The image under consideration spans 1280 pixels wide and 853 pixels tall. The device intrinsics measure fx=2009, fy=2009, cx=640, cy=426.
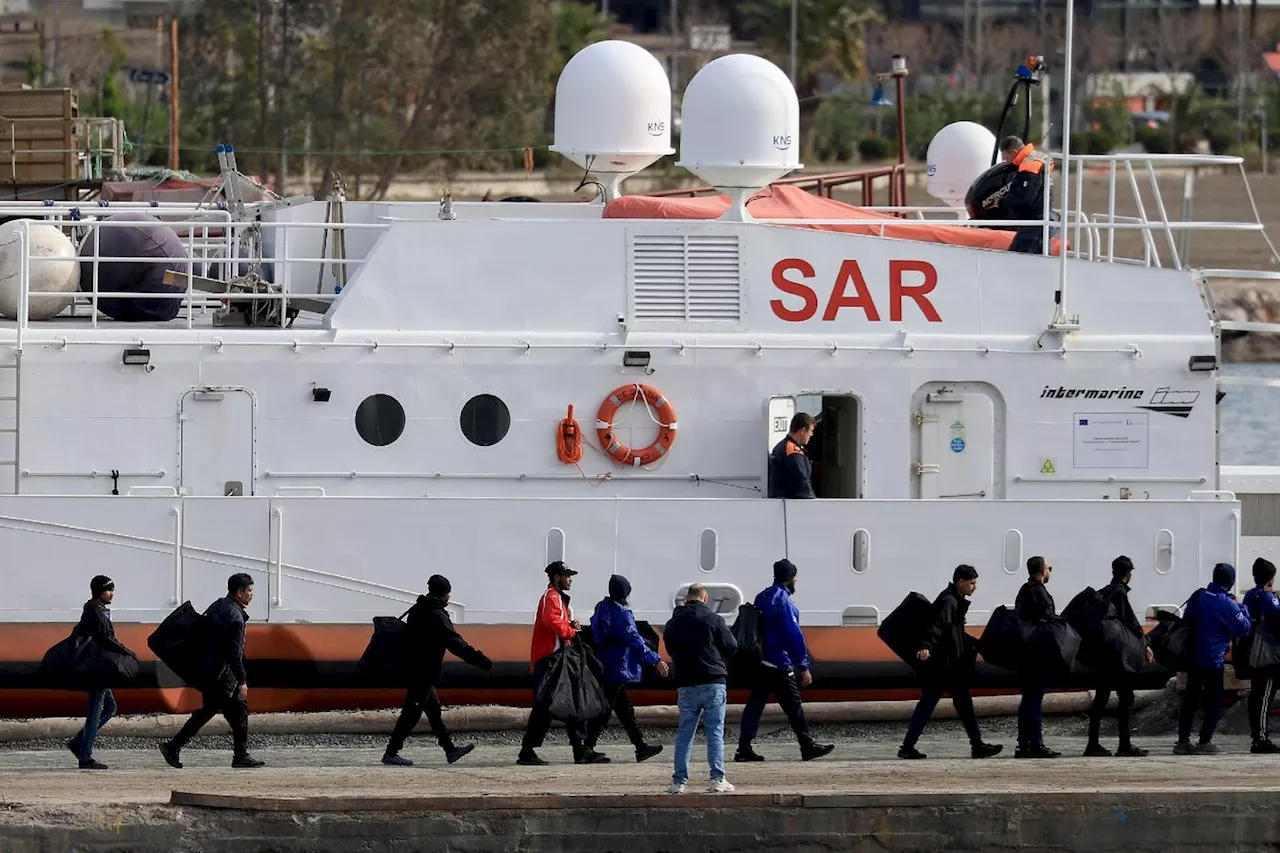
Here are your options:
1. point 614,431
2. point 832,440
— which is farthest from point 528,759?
point 832,440

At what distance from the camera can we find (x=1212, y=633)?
14258 millimetres

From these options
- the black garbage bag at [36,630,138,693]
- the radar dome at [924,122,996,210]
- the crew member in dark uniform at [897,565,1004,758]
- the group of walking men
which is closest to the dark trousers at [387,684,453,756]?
the group of walking men

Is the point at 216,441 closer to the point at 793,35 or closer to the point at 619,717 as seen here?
the point at 619,717

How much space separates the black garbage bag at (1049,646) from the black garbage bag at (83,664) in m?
6.14

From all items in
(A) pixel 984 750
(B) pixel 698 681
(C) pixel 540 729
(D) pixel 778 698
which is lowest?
(A) pixel 984 750

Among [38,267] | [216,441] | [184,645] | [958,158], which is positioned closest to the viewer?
[184,645]

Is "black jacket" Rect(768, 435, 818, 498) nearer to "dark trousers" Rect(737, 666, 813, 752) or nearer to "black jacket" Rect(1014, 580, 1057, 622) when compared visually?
"dark trousers" Rect(737, 666, 813, 752)

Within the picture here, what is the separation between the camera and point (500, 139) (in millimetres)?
51531

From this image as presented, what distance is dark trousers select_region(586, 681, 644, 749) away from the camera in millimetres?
13777

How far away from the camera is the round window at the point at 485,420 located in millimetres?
15539

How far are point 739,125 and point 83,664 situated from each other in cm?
631

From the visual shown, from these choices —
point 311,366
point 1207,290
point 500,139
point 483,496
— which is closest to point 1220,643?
point 1207,290

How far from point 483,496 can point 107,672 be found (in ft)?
10.7

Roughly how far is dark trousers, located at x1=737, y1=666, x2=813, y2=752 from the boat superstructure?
48.2 inches
